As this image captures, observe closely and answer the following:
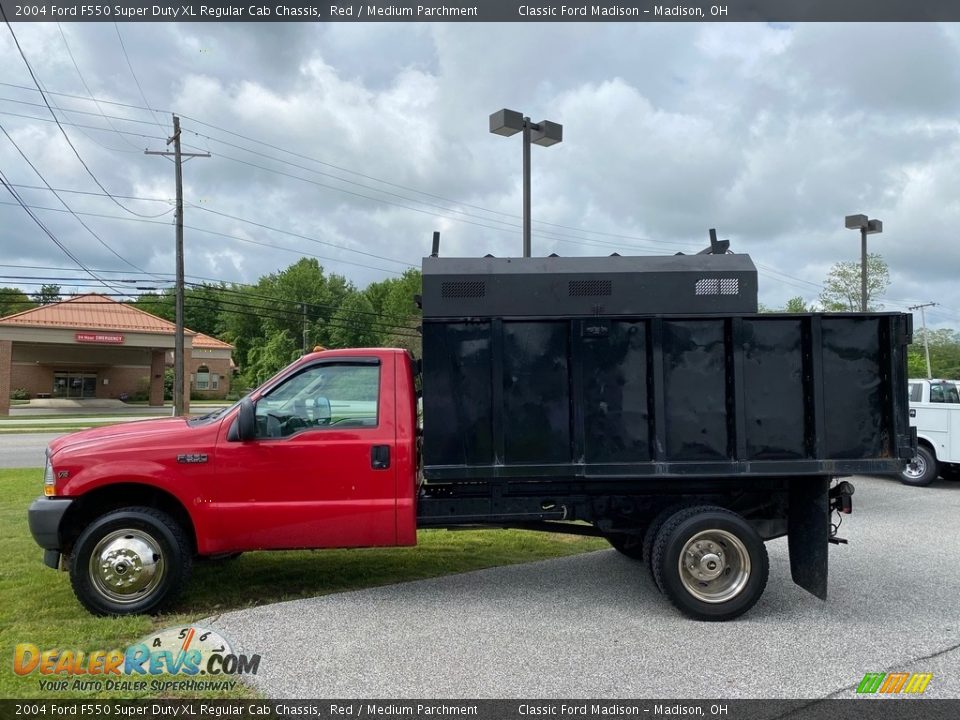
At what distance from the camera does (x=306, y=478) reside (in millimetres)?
5527

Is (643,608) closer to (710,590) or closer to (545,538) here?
(710,590)

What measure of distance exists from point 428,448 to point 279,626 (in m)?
1.62

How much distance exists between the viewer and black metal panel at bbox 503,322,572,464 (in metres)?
5.51

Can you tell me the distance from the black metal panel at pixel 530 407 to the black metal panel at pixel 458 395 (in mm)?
154

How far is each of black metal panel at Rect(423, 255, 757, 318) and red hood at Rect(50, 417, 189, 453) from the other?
7.20 feet

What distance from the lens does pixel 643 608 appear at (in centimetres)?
571

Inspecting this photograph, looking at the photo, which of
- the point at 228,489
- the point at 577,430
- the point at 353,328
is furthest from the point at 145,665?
the point at 353,328

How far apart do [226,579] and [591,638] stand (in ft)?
11.0

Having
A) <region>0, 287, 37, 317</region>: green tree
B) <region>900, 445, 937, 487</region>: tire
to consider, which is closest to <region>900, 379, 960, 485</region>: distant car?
<region>900, 445, 937, 487</region>: tire

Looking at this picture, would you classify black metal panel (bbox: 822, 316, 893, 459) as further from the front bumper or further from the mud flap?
the front bumper

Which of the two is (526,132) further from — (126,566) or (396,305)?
(396,305)

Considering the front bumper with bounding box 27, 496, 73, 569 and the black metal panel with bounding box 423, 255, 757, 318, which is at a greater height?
the black metal panel with bounding box 423, 255, 757, 318

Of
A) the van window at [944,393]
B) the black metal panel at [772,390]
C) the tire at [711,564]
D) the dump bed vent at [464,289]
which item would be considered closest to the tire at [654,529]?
the tire at [711,564]


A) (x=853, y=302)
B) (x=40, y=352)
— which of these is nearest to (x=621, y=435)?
(x=853, y=302)
